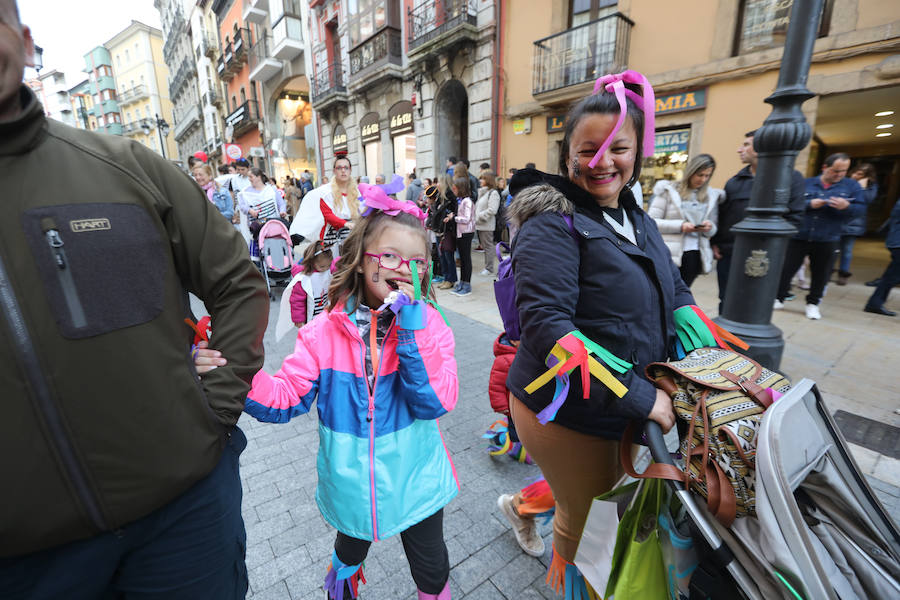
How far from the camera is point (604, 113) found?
1.38 metres

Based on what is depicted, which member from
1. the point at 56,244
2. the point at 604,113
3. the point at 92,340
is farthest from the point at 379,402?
the point at 604,113

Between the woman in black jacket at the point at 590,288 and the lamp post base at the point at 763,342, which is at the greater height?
the woman in black jacket at the point at 590,288

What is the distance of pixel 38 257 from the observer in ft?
2.56

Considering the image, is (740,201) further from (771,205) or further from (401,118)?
(401,118)

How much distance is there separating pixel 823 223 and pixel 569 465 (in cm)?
603

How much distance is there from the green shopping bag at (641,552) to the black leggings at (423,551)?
0.62 m

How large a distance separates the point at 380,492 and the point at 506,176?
35.5 feet

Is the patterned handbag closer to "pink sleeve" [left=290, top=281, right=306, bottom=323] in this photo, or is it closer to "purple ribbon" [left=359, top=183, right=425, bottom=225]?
"purple ribbon" [left=359, top=183, right=425, bottom=225]

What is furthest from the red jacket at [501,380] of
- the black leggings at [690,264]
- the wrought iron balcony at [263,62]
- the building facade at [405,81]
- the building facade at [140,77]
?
the building facade at [140,77]

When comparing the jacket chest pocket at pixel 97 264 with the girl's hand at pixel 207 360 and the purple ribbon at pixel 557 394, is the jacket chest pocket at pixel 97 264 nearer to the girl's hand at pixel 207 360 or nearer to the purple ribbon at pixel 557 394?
the girl's hand at pixel 207 360

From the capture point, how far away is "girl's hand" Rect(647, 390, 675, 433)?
120cm

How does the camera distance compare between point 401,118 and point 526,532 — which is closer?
point 526,532

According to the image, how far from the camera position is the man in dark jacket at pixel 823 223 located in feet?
17.6

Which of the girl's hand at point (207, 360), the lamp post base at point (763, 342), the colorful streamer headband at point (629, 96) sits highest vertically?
the colorful streamer headband at point (629, 96)
